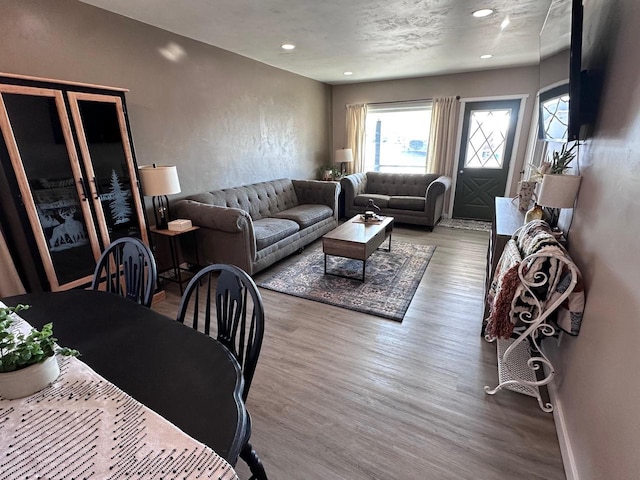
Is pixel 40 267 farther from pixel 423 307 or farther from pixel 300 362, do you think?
pixel 423 307

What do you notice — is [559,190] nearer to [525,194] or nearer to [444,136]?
[525,194]

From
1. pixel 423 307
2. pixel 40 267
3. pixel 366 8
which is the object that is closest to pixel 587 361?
pixel 423 307

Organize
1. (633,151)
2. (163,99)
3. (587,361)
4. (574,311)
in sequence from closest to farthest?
1. (633,151)
2. (587,361)
3. (574,311)
4. (163,99)

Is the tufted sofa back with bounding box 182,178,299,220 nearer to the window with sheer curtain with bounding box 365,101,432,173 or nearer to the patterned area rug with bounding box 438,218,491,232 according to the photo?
the window with sheer curtain with bounding box 365,101,432,173

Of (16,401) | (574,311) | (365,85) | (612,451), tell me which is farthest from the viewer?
(365,85)

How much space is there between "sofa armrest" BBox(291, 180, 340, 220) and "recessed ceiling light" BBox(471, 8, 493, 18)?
2.60 metres

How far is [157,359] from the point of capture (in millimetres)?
994

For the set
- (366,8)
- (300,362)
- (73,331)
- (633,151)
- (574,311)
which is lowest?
(300,362)

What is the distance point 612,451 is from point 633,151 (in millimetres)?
1081

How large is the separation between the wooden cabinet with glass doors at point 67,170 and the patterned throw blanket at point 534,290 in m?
2.87

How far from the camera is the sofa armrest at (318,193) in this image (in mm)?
4746

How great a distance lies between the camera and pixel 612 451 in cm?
104

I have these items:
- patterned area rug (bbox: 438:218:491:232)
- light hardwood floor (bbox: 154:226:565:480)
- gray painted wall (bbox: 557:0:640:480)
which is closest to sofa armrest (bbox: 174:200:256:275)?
light hardwood floor (bbox: 154:226:565:480)

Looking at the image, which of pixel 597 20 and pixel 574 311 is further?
pixel 597 20
